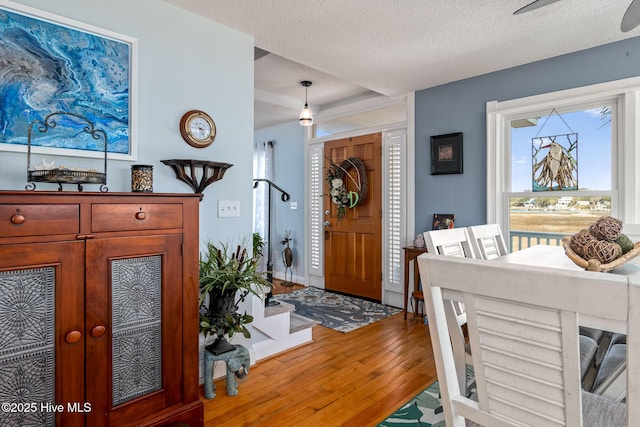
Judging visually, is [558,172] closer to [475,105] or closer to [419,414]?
[475,105]

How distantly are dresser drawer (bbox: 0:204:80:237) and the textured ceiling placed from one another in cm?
153

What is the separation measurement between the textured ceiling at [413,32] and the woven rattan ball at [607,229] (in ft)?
4.77

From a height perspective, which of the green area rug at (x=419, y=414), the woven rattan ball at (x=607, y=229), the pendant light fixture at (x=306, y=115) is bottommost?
the green area rug at (x=419, y=414)

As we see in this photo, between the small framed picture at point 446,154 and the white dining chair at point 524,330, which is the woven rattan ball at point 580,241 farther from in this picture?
the small framed picture at point 446,154

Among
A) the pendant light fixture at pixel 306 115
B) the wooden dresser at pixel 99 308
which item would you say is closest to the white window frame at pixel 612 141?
the pendant light fixture at pixel 306 115

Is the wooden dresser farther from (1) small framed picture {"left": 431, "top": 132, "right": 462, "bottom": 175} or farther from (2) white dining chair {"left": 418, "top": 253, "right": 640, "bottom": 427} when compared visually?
(1) small framed picture {"left": 431, "top": 132, "right": 462, "bottom": 175}

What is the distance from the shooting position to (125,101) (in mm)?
2070

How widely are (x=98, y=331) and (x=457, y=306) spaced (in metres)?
1.60

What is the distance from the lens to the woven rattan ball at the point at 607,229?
1575 millimetres

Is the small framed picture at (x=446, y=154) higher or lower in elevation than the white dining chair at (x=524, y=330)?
higher

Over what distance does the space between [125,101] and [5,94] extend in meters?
0.53

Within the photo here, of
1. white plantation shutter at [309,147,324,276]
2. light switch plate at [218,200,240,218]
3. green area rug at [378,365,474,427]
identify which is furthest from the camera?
white plantation shutter at [309,147,324,276]

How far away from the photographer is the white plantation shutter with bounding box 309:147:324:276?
4.96m

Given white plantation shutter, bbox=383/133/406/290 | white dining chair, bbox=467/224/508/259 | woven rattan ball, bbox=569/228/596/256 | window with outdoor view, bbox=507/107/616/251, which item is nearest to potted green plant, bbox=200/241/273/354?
white dining chair, bbox=467/224/508/259
